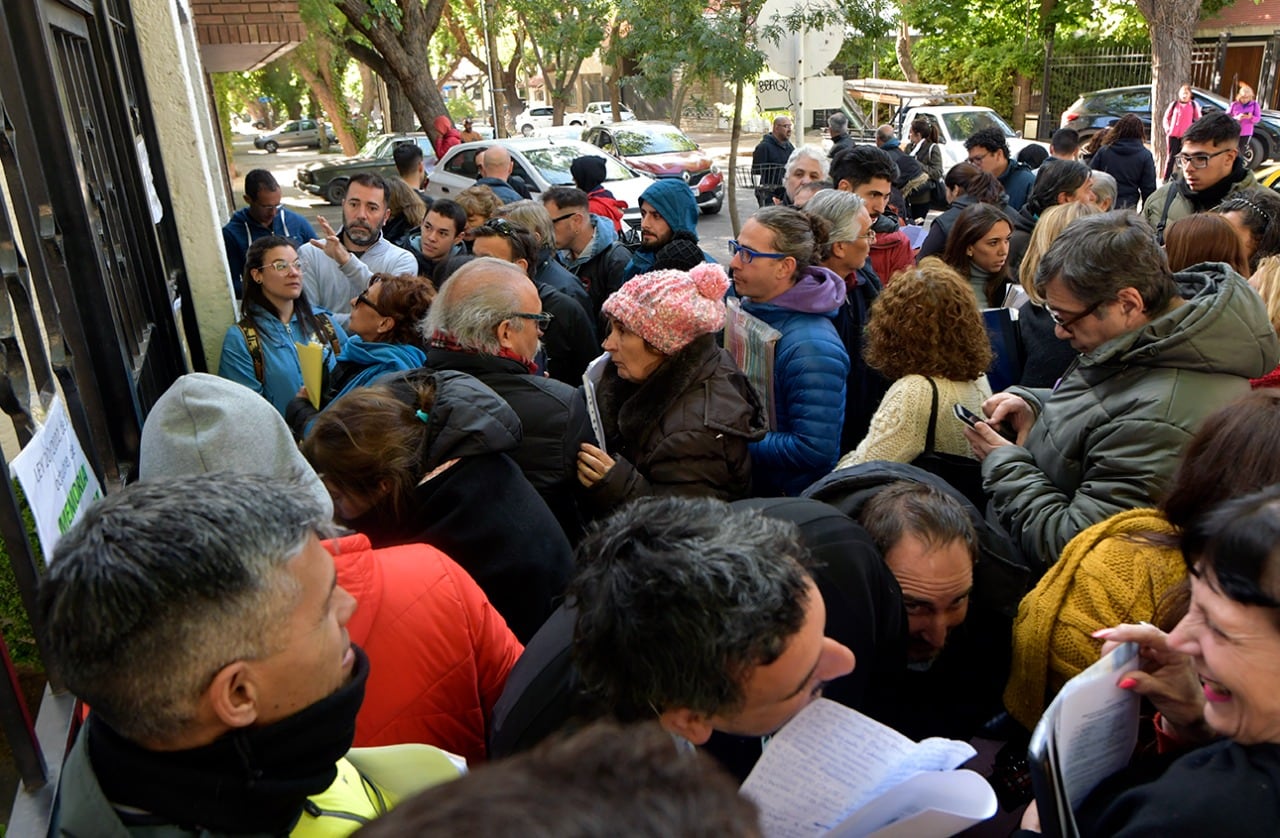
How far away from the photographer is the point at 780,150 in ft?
40.9

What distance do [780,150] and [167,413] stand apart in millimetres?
11364

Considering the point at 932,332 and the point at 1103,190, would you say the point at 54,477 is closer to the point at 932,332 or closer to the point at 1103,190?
the point at 932,332

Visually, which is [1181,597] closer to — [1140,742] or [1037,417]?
[1140,742]

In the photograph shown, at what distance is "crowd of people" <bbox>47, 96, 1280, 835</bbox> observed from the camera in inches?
48.3

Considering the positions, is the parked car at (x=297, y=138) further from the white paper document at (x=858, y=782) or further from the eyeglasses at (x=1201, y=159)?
the white paper document at (x=858, y=782)

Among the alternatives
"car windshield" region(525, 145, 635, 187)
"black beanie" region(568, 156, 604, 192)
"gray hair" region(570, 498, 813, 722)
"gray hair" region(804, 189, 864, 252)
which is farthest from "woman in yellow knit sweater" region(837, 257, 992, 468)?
"car windshield" region(525, 145, 635, 187)

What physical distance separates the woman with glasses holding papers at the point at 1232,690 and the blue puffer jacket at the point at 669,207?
4.08 m

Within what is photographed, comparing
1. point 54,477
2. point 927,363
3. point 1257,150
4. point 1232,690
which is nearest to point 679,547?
point 1232,690

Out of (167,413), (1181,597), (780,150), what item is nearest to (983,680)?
(1181,597)

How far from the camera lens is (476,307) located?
9.63 ft

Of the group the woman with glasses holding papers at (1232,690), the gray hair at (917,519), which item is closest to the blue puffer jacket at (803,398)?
the gray hair at (917,519)

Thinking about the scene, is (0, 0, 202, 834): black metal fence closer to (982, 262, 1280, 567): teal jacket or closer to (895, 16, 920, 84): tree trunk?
(982, 262, 1280, 567): teal jacket

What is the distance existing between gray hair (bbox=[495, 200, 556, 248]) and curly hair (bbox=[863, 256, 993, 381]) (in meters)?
2.34

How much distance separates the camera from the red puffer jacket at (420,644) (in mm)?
1831
